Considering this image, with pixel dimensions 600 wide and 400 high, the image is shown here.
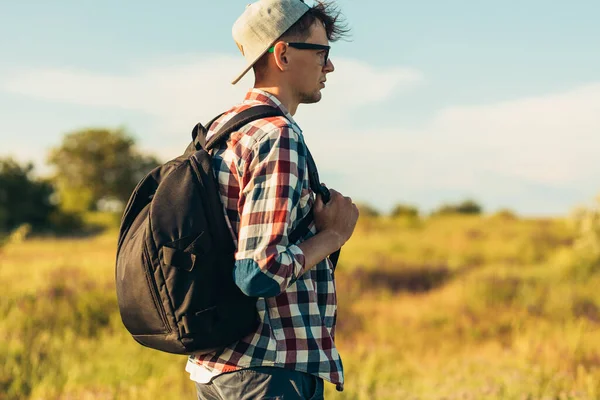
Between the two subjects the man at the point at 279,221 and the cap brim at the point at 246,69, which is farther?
the cap brim at the point at 246,69

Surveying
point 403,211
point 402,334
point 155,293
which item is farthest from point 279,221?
point 403,211

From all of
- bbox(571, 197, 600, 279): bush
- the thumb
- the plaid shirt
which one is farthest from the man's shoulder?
bbox(571, 197, 600, 279): bush

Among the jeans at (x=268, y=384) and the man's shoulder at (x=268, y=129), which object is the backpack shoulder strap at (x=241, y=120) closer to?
the man's shoulder at (x=268, y=129)

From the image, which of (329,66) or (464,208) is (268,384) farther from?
(464,208)

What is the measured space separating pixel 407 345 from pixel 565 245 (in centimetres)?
1202

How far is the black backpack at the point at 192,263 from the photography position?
80.6 inches

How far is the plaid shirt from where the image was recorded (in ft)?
6.40

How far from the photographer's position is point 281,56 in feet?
7.29

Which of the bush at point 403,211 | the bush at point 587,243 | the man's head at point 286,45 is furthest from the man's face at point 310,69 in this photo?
the bush at point 403,211

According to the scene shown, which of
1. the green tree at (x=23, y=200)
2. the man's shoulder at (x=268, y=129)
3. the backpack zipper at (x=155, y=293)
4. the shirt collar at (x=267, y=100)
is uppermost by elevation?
the green tree at (x=23, y=200)

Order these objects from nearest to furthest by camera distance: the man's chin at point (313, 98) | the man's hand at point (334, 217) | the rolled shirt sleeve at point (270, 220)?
the rolled shirt sleeve at point (270, 220), the man's hand at point (334, 217), the man's chin at point (313, 98)

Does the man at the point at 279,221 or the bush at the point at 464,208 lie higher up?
the bush at the point at 464,208

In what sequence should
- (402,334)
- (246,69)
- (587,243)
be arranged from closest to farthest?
1. (246,69)
2. (402,334)
3. (587,243)

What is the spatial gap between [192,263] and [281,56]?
2.43 feet
